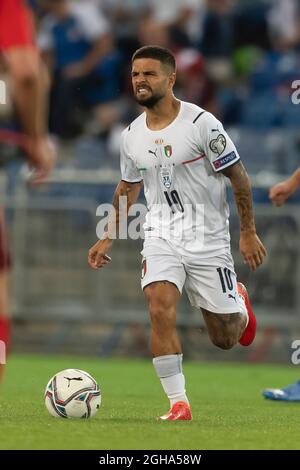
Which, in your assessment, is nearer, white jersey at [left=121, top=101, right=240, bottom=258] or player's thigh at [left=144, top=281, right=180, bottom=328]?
player's thigh at [left=144, top=281, right=180, bottom=328]

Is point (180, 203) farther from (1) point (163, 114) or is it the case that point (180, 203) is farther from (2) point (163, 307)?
(2) point (163, 307)

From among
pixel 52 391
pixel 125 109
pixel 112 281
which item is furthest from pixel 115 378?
pixel 125 109

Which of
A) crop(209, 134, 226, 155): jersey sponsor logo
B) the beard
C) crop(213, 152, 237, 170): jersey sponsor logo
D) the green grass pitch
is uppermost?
the beard

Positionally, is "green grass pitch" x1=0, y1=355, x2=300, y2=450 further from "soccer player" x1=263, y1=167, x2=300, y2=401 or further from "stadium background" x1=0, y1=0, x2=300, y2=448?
"stadium background" x1=0, y1=0, x2=300, y2=448

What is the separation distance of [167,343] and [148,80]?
1.74 metres

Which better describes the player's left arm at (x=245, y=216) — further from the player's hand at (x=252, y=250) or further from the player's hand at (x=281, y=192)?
the player's hand at (x=281, y=192)

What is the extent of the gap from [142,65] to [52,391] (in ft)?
7.31

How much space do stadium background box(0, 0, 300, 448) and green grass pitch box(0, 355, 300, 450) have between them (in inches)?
36.4

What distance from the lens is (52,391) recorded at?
29.3 feet

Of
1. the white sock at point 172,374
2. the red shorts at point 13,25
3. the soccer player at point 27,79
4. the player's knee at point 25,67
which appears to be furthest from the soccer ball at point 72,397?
the player's knee at point 25,67

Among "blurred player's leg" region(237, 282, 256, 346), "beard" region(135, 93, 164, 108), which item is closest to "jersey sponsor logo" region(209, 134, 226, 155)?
"beard" region(135, 93, 164, 108)

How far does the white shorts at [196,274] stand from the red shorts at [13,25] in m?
2.56

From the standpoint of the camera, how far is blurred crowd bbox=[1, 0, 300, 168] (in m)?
19.2

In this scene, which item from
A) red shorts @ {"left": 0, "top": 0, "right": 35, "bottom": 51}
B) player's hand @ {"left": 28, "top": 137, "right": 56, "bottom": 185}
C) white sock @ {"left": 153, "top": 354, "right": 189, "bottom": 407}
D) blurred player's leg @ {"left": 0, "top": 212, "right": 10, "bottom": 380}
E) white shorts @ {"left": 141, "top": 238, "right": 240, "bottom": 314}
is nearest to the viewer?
player's hand @ {"left": 28, "top": 137, "right": 56, "bottom": 185}
